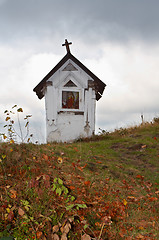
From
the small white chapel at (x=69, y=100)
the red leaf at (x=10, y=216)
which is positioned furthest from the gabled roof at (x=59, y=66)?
the red leaf at (x=10, y=216)

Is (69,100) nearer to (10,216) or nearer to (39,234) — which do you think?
(10,216)

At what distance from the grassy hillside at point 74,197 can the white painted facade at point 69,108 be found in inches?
213

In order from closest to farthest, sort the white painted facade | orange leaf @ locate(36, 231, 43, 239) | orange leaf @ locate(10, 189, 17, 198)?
orange leaf @ locate(36, 231, 43, 239) → orange leaf @ locate(10, 189, 17, 198) → the white painted facade

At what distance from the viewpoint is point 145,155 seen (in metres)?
10.2

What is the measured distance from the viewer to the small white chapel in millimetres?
13953

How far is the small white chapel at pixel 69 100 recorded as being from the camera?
1395 centimetres

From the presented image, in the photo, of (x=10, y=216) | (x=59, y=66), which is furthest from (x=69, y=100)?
(x=10, y=216)

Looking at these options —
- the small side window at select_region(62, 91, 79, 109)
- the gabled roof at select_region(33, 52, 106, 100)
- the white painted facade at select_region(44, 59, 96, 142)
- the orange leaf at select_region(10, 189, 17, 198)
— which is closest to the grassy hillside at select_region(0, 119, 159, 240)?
the orange leaf at select_region(10, 189, 17, 198)

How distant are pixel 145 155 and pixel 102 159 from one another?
7.97 ft

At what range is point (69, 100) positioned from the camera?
1407 cm

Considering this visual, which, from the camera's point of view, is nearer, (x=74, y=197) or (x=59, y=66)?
(x=74, y=197)

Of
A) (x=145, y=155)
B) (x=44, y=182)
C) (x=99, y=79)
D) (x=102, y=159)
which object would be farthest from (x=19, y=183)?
(x=99, y=79)

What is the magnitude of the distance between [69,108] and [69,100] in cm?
51

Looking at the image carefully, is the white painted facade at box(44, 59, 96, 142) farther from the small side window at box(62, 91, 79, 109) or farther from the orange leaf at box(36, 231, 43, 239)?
the orange leaf at box(36, 231, 43, 239)
